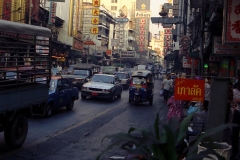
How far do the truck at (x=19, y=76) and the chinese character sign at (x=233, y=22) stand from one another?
4.94m

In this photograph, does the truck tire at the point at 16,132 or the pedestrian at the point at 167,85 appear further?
the pedestrian at the point at 167,85

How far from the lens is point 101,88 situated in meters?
20.5

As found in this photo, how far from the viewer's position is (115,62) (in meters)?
101

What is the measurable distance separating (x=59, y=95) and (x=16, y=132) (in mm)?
5962

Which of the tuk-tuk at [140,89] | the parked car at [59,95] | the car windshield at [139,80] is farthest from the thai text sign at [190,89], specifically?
the car windshield at [139,80]

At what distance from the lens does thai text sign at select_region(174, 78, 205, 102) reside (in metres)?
8.22

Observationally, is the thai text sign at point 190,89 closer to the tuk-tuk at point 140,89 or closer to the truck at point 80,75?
the tuk-tuk at point 140,89

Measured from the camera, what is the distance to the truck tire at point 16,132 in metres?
8.22

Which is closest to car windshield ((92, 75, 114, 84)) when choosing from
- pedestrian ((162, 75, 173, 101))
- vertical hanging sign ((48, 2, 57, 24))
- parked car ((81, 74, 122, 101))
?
parked car ((81, 74, 122, 101))

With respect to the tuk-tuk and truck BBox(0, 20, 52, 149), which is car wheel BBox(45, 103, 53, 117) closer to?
truck BBox(0, 20, 52, 149)

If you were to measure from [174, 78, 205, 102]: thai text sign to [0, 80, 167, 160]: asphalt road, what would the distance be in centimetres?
98

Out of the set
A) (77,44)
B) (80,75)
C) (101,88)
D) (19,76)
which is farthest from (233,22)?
(77,44)

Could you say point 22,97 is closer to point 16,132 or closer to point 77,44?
point 16,132

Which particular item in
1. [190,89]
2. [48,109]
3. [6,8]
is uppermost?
[6,8]
